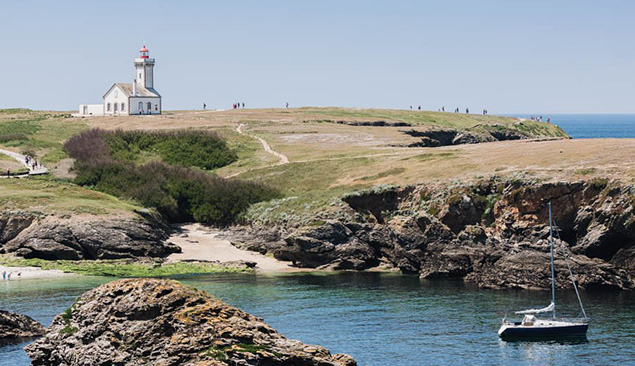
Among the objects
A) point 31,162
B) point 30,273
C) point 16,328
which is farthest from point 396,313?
point 31,162

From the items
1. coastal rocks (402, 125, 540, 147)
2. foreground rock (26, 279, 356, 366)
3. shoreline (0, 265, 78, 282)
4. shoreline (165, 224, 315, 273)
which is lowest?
shoreline (0, 265, 78, 282)

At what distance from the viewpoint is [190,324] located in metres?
33.8

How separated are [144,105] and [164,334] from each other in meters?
138

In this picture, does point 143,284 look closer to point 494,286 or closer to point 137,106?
point 494,286

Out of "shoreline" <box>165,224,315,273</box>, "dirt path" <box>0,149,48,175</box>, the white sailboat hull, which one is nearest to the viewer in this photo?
the white sailboat hull

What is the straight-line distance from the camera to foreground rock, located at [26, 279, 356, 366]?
1300 inches

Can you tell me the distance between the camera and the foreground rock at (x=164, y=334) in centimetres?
3303

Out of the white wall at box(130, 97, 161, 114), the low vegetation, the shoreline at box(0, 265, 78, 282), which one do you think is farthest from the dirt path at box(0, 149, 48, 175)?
the white wall at box(130, 97, 161, 114)

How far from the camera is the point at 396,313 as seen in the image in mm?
60812

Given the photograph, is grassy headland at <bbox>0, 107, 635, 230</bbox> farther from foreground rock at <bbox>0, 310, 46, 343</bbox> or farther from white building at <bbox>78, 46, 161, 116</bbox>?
foreground rock at <bbox>0, 310, 46, 343</bbox>

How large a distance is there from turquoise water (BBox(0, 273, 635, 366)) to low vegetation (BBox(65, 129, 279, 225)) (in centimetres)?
2232

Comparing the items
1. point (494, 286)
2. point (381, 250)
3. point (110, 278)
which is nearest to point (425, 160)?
point (381, 250)

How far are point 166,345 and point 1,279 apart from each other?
43.3m

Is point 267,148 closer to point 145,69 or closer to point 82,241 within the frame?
point 145,69
